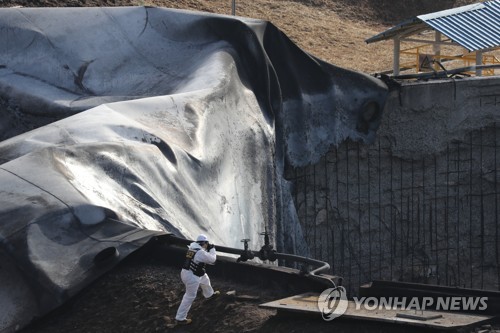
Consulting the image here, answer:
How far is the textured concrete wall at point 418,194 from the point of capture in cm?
1384

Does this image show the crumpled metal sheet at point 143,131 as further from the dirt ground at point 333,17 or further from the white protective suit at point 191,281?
the dirt ground at point 333,17

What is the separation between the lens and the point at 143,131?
9352 millimetres

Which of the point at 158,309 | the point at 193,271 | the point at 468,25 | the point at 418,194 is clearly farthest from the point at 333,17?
the point at 193,271

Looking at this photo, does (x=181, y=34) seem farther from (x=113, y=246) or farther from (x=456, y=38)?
(x=456, y=38)

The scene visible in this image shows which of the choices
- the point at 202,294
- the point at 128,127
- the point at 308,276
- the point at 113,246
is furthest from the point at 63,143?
the point at 308,276

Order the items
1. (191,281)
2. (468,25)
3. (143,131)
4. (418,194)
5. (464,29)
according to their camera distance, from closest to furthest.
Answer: (191,281) → (143,131) → (418,194) → (464,29) → (468,25)

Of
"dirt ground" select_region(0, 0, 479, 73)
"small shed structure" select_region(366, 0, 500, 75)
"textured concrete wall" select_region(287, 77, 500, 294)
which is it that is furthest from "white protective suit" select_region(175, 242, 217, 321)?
"dirt ground" select_region(0, 0, 479, 73)

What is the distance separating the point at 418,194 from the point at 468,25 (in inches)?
188

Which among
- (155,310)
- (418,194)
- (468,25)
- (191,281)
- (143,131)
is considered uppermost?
(468,25)

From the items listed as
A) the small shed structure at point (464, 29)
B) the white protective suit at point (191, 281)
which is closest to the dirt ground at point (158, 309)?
the white protective suit at point (191, 281)

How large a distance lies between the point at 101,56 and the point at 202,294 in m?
5.08

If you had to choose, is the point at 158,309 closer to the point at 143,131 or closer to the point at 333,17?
the point at 143,131

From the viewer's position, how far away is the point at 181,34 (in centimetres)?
1227

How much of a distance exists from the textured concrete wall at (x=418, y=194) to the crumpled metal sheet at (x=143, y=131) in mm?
623
